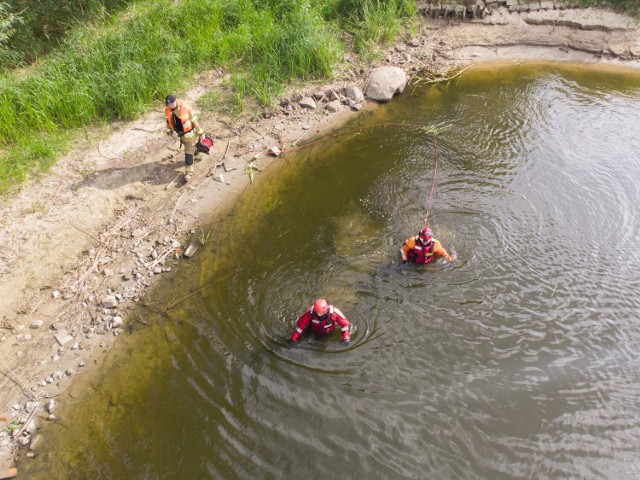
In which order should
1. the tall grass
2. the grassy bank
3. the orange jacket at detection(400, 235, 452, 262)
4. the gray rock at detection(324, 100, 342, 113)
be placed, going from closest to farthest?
the orange jacket at detection(400, 235, 452, 262), the grassy bank, the gray rock at detection(324, 100, 342, 113), the tall grass

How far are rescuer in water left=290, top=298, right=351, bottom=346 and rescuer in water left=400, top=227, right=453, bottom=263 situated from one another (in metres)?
2.03

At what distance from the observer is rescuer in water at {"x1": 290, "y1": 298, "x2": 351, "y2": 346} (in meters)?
7.25

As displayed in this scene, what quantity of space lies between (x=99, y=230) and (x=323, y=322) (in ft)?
18.8

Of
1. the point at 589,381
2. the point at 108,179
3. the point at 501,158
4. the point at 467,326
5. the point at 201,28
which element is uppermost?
the point at 201,28

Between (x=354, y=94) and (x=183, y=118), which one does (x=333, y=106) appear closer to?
(x=354, y=94)

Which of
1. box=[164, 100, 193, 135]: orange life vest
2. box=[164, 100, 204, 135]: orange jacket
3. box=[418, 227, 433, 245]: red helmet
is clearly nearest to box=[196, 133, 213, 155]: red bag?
box=[164, 100, 204, 135]: orange jacket

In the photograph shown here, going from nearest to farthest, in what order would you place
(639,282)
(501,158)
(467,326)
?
(467,326)
(639,282)
(501,158)

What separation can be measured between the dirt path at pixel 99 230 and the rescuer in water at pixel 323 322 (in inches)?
135

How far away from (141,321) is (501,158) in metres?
9.90

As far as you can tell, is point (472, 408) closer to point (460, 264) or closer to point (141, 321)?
point (460, 264)

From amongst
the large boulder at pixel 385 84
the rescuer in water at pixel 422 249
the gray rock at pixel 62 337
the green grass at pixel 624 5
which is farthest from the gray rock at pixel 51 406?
the green grass at pixel 624 5

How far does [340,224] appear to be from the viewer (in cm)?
984

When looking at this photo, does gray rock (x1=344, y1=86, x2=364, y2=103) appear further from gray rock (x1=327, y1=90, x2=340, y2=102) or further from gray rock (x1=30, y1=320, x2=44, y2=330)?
gray rock (x1=30, y1=320, x2=44, y2=330)

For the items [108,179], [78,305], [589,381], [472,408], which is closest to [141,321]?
[78,305]
